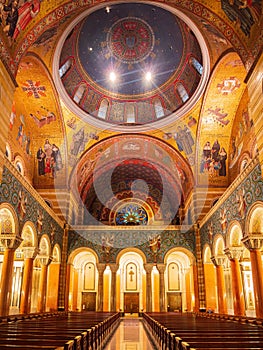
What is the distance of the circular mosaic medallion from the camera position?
19.4 meters

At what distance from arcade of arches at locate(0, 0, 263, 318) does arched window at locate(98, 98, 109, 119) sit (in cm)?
7

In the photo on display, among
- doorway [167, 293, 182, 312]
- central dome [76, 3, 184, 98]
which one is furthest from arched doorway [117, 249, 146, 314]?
central dome [76, 3, 184, 98]

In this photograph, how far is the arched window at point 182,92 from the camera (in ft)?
65.8

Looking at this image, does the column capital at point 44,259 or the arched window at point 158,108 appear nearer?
the column capital at point 44,259

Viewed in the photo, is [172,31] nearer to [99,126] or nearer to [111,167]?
[99,126]

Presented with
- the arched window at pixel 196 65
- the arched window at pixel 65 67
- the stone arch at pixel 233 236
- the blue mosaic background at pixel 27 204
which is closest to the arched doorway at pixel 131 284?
the blue mosaic background at pixel 27 204

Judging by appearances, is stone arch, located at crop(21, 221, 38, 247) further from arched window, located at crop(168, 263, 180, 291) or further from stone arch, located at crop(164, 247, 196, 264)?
arched window, located at crop(168, 263, 180, 291)

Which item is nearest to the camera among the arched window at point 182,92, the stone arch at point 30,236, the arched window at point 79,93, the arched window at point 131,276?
the stone arch at point 30,236

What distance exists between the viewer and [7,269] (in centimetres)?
1284

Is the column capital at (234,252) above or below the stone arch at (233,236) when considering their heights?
below

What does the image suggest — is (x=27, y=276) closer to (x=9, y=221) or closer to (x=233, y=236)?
(x=9, y=221)

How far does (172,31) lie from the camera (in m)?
18.6

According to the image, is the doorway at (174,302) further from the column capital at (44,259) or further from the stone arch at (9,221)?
the stone arch at (9,221)

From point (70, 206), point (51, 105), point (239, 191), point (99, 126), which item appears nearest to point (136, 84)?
point (99, 126)
